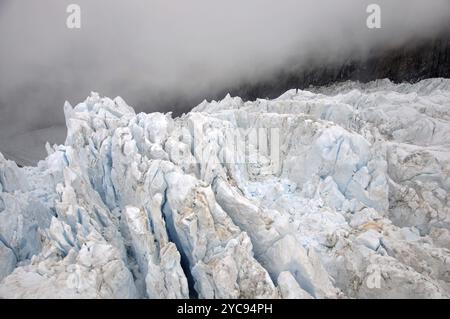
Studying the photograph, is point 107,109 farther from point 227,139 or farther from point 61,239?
point 61,239

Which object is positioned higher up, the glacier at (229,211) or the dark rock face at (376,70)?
the dark rock face at (376,70)

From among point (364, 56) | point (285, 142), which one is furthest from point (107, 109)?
point (364, 56)

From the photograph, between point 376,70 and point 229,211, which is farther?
point 376,70

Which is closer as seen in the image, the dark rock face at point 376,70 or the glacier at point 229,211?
the glacier at point 229,211

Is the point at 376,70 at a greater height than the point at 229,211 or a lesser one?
greater
